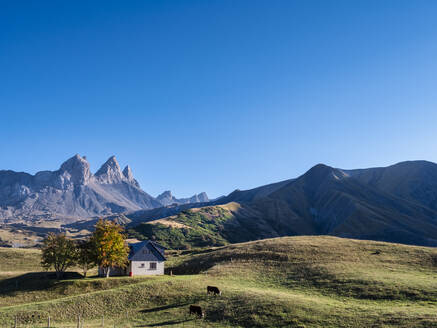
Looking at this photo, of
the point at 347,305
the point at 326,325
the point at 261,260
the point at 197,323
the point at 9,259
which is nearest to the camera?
the point at 326,325

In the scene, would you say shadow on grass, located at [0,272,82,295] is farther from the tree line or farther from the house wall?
the house wall

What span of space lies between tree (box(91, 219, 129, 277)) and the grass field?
5582 millimetres

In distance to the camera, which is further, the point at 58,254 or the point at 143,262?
Answer: the point at 143,262

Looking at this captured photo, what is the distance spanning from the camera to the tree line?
65.4m

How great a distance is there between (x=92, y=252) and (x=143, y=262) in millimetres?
11144

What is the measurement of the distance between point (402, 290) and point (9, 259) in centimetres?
9425

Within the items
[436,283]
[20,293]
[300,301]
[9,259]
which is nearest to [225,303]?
[300,301]

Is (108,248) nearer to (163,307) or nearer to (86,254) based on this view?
(86,254)

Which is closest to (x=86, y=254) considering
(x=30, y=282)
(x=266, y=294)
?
(x=30, y=282)

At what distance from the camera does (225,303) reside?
140ft

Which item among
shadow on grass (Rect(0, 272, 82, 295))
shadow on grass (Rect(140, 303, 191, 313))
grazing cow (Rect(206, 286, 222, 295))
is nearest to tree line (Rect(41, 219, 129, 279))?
shadow on grass (Rect(0, 272, 82, 295))

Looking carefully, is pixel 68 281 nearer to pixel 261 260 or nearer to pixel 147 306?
pixel 147 306

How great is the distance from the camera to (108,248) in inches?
2581

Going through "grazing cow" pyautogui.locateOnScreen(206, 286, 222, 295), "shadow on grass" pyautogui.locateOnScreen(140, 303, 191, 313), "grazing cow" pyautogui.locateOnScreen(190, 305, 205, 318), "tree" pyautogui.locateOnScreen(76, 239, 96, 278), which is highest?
"tree" pyautogui.locateOnScreen(76, 239, 96, 278)
